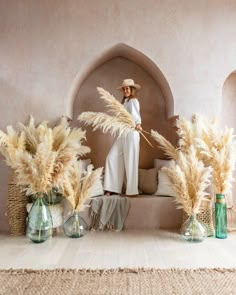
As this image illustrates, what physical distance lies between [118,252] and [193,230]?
0.82 m

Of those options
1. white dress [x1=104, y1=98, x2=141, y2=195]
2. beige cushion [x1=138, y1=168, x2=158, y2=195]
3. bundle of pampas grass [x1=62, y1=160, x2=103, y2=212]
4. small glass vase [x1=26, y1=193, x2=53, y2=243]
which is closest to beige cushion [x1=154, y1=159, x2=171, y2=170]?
beige cushion [x1=138, y1=168, x2=158, y2=195]

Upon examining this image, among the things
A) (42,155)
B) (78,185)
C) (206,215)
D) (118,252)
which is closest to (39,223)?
(78,185)

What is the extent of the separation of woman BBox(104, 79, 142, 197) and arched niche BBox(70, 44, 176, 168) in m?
0.52

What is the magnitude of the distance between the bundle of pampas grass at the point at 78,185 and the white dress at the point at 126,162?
1.87 feet

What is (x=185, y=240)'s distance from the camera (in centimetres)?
311

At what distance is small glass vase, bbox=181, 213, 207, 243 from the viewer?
10.0ft

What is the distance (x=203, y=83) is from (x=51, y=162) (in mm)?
2042

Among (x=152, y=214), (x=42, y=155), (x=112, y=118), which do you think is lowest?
(x=152, y=214)

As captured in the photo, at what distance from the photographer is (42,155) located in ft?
9.31

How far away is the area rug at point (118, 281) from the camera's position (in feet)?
6.17

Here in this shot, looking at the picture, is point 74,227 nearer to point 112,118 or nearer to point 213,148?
point 112,118

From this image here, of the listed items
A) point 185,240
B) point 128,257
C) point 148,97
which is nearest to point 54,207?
point 128,257

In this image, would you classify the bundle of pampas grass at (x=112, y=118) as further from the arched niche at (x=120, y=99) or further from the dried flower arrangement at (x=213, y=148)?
the arched niche at (x=120, y=99)

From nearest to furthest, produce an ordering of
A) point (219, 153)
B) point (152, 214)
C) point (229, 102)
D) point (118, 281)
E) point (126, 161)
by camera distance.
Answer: point (118, 281) < point (219, 153) < point (152, 214) < point (126, 161) < point (229, 102)
